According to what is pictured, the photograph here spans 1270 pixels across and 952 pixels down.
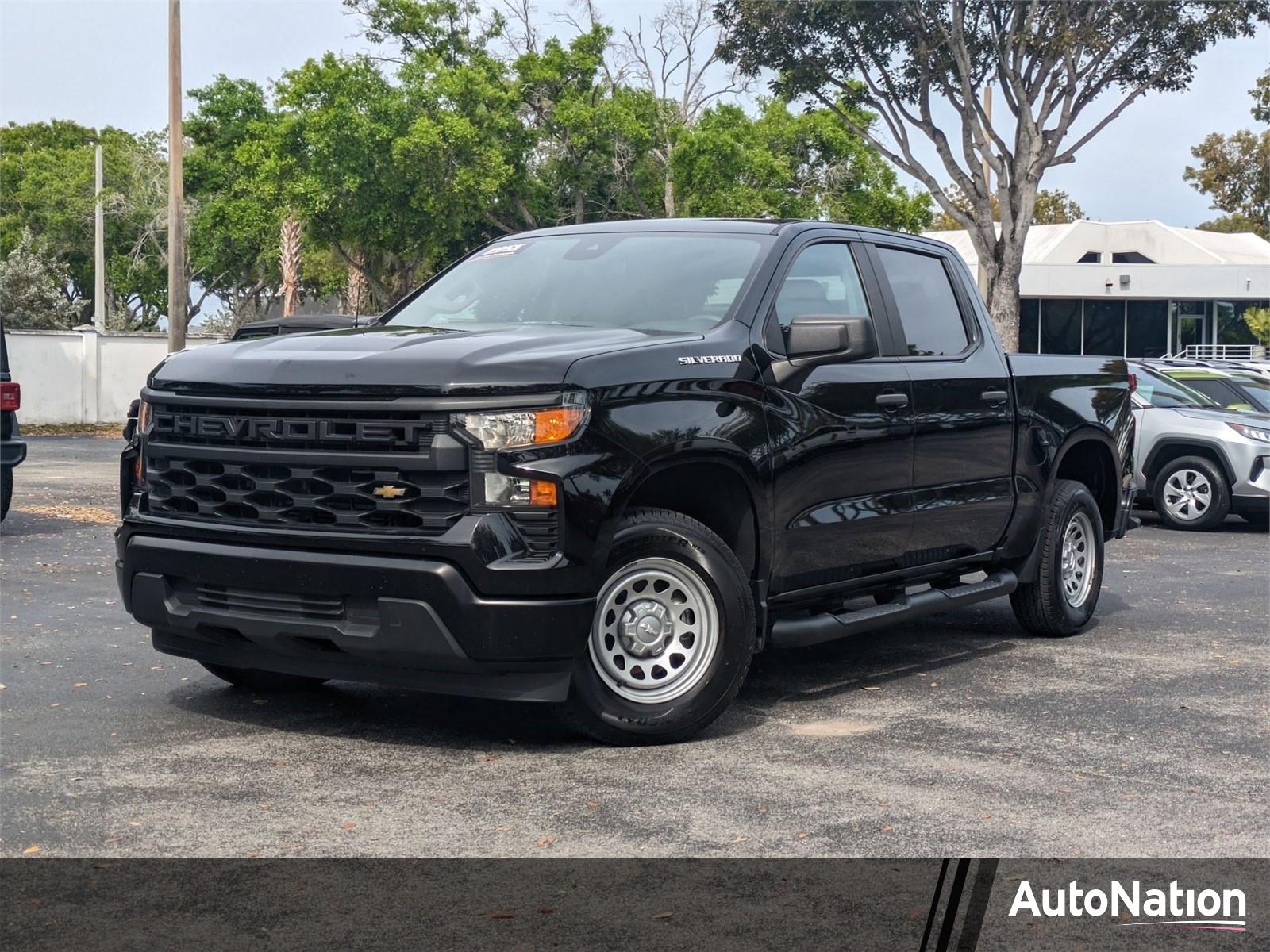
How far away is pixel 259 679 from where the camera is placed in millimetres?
7164

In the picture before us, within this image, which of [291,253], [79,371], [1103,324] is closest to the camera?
[79,371]

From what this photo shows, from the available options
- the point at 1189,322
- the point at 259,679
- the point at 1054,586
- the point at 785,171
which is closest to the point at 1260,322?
the point at 1189,322

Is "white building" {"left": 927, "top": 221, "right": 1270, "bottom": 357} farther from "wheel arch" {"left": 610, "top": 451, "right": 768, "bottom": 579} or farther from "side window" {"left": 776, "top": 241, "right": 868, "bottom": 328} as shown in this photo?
"wheel arch" {"left": 610, "top": 451, "right": 768, "bottom": 579}

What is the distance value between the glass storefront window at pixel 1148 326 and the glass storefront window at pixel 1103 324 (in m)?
0.27

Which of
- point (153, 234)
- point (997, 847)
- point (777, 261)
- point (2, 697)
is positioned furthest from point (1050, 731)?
point (153, 234)

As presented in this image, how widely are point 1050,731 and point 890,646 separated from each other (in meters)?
2.16

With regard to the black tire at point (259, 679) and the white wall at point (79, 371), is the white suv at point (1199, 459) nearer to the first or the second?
the black tire at point (259, 679)

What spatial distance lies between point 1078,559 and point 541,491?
4.50 metres

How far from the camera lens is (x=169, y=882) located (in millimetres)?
4523

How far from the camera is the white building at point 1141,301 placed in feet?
172

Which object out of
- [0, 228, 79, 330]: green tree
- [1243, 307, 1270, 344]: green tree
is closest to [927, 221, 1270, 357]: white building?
[1243, 307, 1270, 344]: green tree

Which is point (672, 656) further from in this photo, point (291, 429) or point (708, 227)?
point (708, 227)

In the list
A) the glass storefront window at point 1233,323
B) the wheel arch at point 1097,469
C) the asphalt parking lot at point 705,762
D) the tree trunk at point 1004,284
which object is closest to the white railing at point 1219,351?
the glass storefront window at point 1233,323

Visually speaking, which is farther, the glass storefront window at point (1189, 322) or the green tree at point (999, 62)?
the glass storefront window at point (1189, 322)
